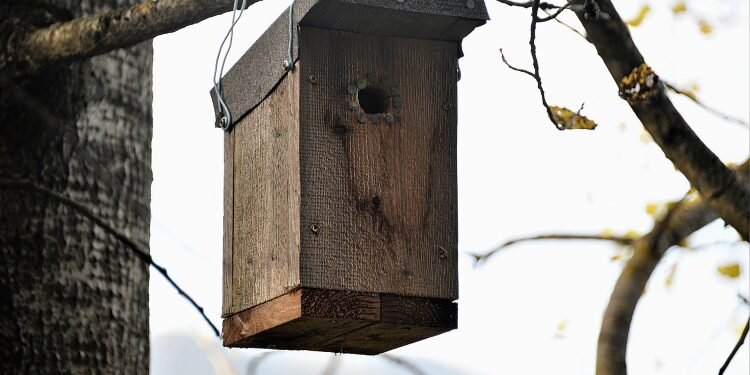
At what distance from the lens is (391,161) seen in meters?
2.74

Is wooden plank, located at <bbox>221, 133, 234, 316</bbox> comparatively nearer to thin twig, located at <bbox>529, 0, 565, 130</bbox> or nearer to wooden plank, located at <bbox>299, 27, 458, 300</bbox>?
wooden plank, located at <bbox>299, 27, 458, 300</bbox>

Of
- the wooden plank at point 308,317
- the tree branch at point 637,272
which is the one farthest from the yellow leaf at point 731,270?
the wooden plank at point 308,317

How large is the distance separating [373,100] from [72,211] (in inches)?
30.0

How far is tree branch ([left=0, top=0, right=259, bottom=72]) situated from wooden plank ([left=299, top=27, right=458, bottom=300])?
0.41 meters

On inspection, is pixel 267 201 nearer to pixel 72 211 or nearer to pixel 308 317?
pixel 308 317

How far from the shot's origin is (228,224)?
3.16m

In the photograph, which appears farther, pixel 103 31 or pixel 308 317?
pixel 308 317

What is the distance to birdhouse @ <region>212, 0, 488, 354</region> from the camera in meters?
2.63

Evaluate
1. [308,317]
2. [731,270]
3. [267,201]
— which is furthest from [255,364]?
[731,270]

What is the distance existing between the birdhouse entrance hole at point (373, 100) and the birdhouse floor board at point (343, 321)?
1.50 ft

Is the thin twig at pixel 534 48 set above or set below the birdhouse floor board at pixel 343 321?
above

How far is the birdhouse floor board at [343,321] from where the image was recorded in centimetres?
258

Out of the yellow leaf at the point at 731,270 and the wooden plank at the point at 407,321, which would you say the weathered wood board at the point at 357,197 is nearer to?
the wooden plank at the point at 407,321

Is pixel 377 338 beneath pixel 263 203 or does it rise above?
beneath
